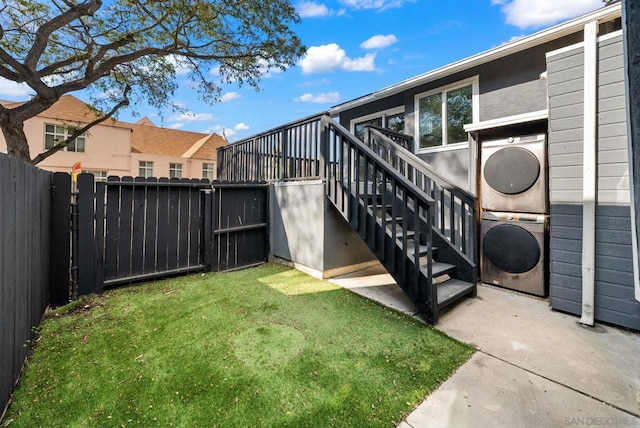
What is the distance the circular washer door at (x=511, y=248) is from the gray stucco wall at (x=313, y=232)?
73.6 inches

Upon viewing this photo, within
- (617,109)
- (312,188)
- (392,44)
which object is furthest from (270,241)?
(392,44)

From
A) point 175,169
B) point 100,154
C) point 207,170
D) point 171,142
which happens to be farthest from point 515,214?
point 171,142

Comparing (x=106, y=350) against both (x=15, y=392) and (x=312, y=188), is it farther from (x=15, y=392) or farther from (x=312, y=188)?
(x=312, y=188)

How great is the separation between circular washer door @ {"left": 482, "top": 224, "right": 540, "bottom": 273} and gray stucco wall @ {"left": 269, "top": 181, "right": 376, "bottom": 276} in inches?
73.6

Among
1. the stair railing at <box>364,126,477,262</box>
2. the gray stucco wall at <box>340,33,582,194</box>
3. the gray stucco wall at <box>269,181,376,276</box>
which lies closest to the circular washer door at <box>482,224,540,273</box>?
the stair railing at <box>364,126,477,262</box>

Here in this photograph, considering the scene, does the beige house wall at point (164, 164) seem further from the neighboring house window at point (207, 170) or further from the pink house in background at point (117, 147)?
the neighboring house window at point (207, 170)

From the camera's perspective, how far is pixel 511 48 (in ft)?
14.9

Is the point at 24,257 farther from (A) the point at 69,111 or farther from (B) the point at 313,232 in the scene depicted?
(A) the point at 69,111

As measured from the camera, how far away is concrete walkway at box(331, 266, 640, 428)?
1.63 metres

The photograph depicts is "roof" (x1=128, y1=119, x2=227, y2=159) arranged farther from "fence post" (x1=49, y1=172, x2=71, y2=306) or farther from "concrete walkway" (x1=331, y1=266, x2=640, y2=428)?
"concrete walkway" (x1=331, y1=266, x2=640, y2=428)

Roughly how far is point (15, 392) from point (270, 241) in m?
3.73

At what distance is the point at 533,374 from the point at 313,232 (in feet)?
10.0

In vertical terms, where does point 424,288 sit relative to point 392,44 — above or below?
below

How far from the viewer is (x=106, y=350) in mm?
2279
